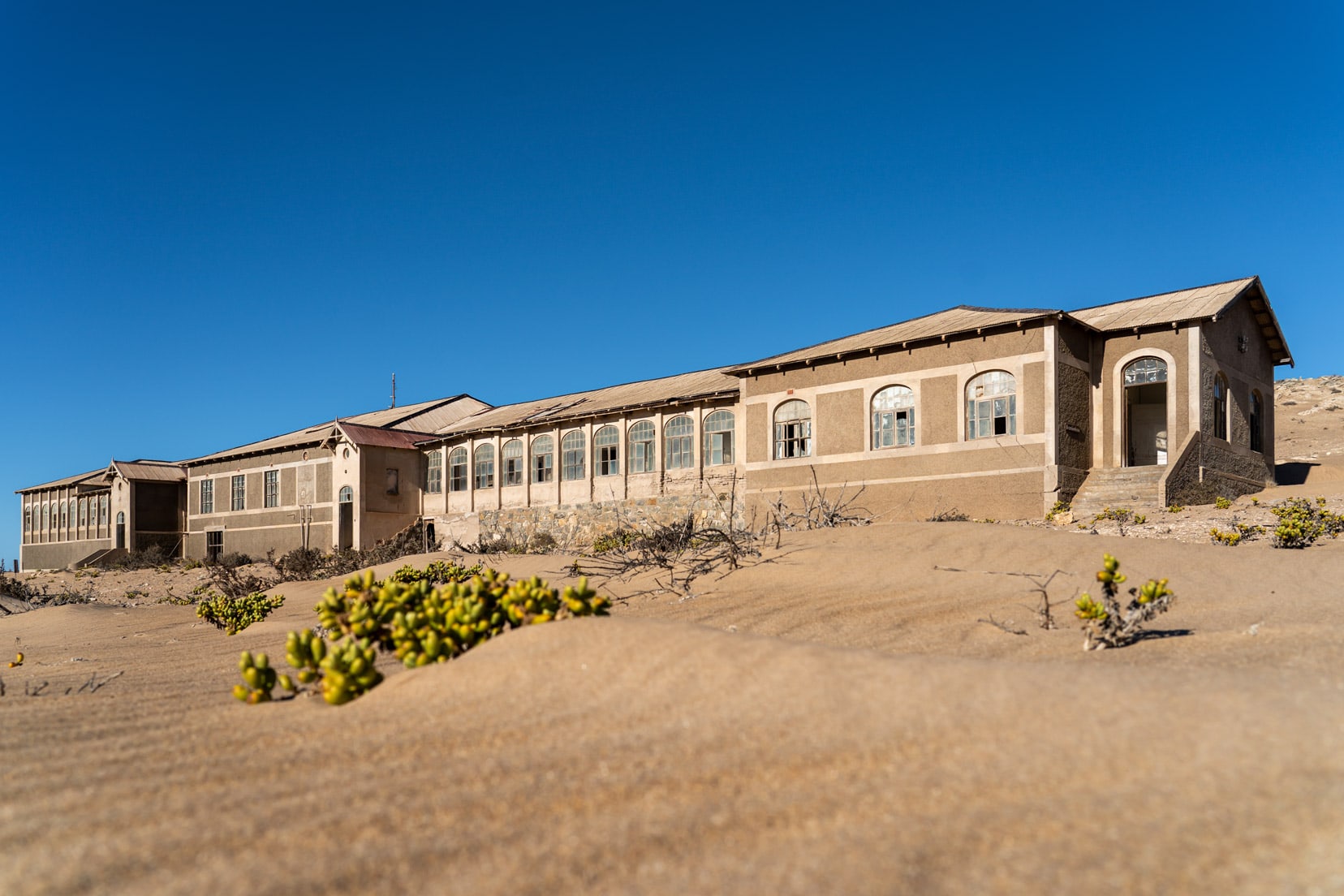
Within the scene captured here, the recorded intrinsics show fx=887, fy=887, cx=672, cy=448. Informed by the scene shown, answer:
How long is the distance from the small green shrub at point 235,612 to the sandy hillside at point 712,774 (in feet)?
13.7

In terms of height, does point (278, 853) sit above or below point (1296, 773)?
below

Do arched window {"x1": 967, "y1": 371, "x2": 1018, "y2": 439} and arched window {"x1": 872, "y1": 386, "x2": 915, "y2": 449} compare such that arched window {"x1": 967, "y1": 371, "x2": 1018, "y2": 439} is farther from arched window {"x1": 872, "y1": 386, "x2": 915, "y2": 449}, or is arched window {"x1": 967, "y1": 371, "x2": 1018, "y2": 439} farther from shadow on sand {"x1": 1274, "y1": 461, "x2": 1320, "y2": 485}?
shadow on sand {"x1": 1274, "y1": 461, "x2": 1320, "y2": 485}

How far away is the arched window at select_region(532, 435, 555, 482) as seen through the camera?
27062 millimetres

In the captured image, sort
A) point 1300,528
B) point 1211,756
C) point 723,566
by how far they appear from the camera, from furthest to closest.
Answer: point 1300,528 < point 723,566 < point 1211,756

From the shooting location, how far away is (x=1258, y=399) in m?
22.0

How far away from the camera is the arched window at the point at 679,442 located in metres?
23.6

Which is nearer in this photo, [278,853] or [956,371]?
[278,853]

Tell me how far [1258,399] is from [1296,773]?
23.7 m

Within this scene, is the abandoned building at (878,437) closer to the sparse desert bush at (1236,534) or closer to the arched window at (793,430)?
the arched window at (793,430)

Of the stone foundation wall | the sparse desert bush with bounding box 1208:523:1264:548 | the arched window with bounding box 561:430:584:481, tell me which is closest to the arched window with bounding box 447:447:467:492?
the stone foundation wall

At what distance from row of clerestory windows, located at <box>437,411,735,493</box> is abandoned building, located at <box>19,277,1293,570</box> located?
0.17 feet

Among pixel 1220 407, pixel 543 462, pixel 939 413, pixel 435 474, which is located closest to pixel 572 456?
pixel 543 462

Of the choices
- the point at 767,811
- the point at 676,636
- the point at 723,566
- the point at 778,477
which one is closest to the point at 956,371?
the point at 778,477

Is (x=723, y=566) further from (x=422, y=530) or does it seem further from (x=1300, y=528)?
(x=422, y=530)
